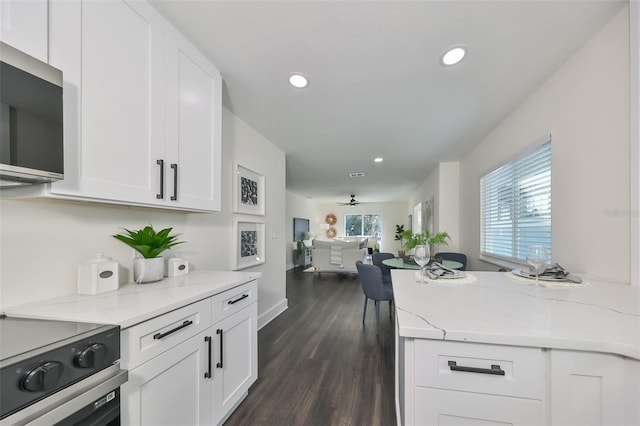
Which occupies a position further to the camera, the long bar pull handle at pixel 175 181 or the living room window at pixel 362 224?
the living room window at pixel 362 224

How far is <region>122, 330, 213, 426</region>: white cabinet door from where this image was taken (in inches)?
36.7

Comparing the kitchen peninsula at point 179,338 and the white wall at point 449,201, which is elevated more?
the white wall at point 449,201

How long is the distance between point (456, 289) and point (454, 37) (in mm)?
1457

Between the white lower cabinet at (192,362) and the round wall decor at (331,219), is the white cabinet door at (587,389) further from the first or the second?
the round wall decor at (331,219)

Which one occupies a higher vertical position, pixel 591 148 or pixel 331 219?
pixel 591 148

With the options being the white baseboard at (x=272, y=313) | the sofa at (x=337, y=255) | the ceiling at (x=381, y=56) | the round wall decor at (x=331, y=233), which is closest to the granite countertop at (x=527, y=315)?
the ceiling at (x=381, y=56)

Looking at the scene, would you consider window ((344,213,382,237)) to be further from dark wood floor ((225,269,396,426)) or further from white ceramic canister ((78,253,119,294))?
white ceramic canister ((78,253,119,294))

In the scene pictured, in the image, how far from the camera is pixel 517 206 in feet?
8.36

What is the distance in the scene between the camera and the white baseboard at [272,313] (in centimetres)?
299

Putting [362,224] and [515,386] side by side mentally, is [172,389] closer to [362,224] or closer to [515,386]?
[515,386]

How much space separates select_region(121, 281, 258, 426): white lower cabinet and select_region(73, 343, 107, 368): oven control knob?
0.38 ft

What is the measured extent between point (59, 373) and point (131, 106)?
1.11 m

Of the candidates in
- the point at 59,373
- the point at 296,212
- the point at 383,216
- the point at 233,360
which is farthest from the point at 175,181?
the point at 383,216

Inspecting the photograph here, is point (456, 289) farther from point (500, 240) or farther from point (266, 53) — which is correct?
point (500, 240)
